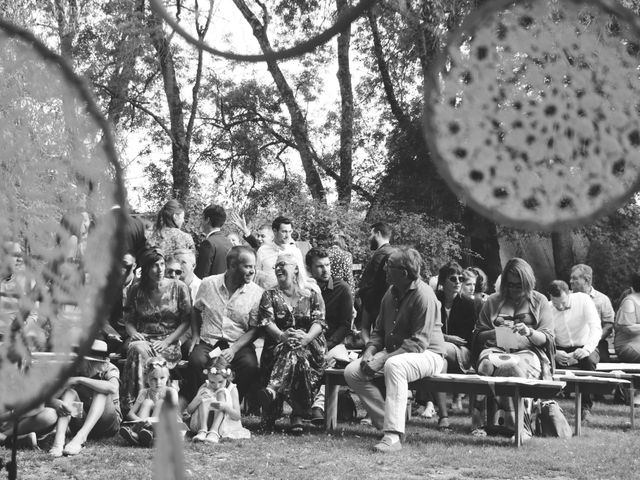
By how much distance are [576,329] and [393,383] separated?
9.18 feet

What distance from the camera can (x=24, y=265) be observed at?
1.36 metres

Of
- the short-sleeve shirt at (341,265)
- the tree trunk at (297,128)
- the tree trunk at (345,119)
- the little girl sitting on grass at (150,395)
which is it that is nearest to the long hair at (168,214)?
the little girl sitting on grass at (150,395)

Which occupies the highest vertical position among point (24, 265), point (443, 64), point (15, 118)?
point (443, 64)

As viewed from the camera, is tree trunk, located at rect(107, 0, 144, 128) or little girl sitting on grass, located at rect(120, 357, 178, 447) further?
tree trunk, located at rect(107, 0, 144, 128)

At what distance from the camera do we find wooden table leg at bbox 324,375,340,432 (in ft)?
23.2

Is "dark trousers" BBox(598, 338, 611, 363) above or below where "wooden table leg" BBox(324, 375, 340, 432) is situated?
above

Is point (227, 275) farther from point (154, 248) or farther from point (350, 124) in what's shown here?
point (350, 124)

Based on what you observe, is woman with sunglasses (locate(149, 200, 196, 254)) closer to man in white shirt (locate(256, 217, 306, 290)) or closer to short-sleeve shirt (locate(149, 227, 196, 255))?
short-sleeve shirt (locate(149, 227, 196, 255))

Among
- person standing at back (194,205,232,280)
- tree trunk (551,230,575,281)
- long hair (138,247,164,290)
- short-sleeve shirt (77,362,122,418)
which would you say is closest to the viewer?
short-sleeve shirt (77,362,122,418)

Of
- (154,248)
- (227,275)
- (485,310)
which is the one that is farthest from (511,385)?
(154,248)

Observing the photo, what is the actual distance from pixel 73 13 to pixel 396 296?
8.41m

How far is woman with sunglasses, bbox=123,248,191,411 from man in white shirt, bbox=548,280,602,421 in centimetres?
367

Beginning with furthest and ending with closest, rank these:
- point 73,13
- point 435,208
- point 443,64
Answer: point 73,13
point 435,208
point 443,64

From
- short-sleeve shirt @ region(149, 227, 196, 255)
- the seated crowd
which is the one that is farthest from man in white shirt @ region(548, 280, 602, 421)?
short-sleeve shirt @ region(149, 227, 196, 255)
